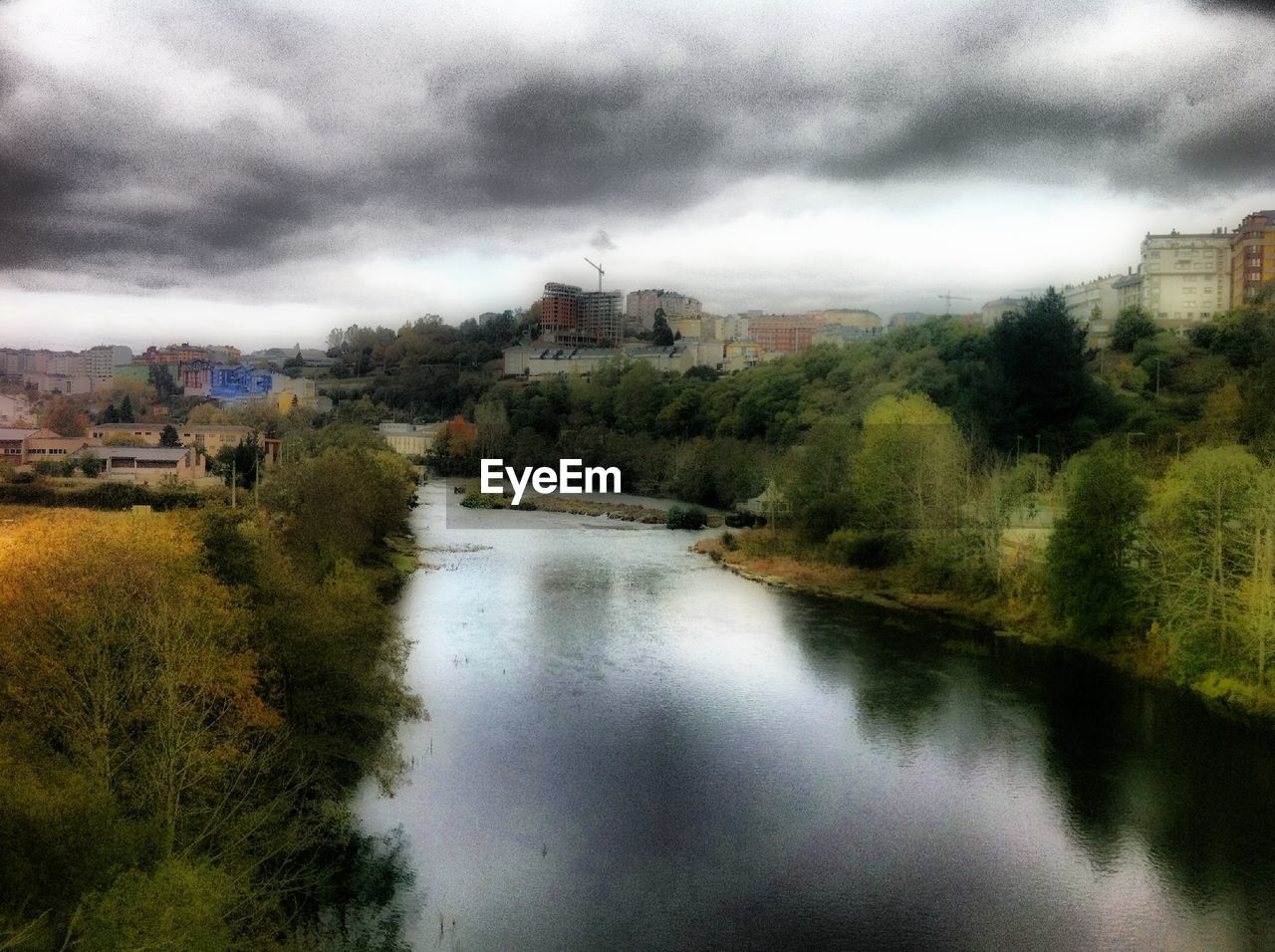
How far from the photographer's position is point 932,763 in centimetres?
702

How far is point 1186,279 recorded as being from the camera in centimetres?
2222

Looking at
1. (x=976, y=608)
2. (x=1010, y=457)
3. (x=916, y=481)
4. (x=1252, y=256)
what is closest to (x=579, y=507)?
(x=1010, y=457)

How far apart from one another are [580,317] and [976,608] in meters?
40.2

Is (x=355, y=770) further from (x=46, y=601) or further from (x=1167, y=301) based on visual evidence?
(x=1167, y=301)

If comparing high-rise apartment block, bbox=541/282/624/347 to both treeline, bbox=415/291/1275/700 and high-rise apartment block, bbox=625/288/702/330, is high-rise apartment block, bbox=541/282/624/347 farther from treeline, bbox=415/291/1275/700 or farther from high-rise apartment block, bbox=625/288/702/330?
treeline, bbox=415/291/1275/700

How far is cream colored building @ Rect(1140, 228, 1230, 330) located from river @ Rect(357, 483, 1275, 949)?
14890 millimetres

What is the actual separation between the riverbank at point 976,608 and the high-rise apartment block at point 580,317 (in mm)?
30065

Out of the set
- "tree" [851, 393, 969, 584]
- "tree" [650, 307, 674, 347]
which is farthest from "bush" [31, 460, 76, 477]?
"tree" [650, 307, 674, 347]

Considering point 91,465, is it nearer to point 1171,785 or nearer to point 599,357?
point 1171,785

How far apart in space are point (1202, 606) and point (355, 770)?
22.3ft

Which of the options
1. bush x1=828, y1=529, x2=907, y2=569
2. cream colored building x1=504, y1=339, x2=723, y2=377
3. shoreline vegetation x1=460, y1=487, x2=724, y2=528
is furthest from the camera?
cream colored building x1=504, y1=339, x2=723, y2=377

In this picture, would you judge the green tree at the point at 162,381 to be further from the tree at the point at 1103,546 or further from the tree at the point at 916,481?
the tree at the point at 1103,546

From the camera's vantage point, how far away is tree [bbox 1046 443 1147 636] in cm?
954

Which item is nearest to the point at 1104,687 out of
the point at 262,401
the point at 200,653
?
the point at 200,653
